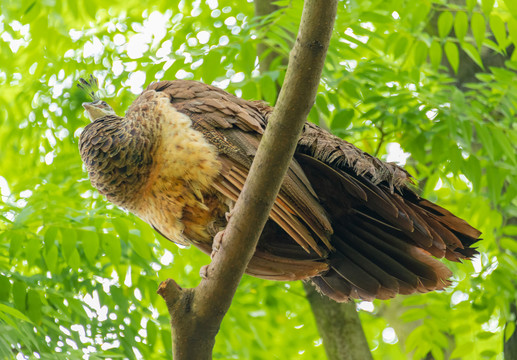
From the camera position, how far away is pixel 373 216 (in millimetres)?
2889

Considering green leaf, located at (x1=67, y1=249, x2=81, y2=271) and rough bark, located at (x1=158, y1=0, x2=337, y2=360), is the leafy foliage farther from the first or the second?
rough bark, located at (x1=158, y1=0, x2=337, y2=360)

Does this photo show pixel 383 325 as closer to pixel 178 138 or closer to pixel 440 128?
pixel 440 128

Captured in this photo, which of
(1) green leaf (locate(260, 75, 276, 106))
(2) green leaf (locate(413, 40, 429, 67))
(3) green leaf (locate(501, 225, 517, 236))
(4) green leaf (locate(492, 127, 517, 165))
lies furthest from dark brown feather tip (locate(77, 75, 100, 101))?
(3) green leaf (locate(501, 225, 517, 236))

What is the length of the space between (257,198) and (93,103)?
179 cm

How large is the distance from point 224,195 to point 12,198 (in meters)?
1.66

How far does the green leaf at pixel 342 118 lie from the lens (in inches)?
155

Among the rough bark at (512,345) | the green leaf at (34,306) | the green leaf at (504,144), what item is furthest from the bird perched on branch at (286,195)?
the rough bark at (512,345)

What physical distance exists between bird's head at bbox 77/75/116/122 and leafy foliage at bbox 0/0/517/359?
33 centimetres

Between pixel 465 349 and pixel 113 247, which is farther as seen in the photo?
pixel 465 349

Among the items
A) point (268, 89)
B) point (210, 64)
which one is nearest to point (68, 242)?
point (210, 64)

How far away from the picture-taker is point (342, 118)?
394 centimetres

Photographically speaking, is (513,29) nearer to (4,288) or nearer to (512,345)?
(512,345)

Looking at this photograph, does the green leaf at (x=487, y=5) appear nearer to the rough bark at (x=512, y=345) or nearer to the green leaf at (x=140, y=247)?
the rough bark at (x=512, y=345)

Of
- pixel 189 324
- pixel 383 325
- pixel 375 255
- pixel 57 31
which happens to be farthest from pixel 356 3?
pixel 383 325
